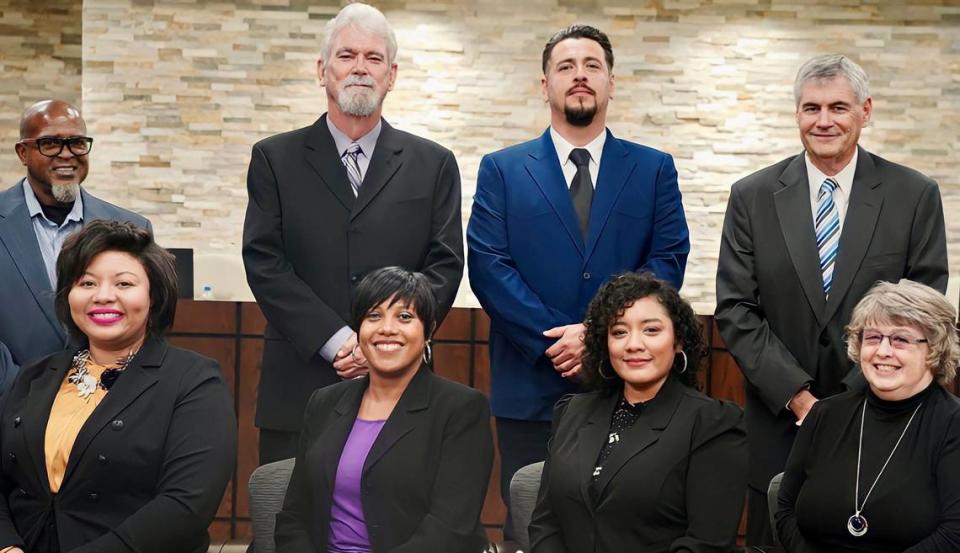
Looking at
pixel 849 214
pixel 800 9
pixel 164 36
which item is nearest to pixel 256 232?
pixel 849 214

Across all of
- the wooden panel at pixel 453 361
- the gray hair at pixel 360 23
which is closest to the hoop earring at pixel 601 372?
the gray hair at pixel 360 23

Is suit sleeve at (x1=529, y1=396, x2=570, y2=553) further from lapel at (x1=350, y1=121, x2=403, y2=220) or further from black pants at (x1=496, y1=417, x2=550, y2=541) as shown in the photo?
lapel at (x1=350, y1=121, x2=403, y2=220)

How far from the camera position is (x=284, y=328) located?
131 inches

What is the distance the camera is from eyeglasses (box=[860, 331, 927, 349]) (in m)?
2.79

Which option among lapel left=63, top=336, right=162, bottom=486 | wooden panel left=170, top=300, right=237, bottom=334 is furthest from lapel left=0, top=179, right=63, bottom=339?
wooden panel left=170, top=300, right=237, bottom=334

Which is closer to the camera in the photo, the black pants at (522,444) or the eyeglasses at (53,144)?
the black pants at (522,444)

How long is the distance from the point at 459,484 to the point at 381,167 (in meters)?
1.08

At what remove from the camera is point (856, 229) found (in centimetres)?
334

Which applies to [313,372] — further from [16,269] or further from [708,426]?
[708,426]

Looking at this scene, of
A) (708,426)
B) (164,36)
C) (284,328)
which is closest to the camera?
(708,426)

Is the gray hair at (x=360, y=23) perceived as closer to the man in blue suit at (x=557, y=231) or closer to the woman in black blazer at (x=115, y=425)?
the man in blue suit at (x=557, y=231)

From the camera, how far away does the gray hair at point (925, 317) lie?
9.16 feet

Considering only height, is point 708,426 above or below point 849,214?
below

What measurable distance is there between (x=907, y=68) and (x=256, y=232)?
5.78m
